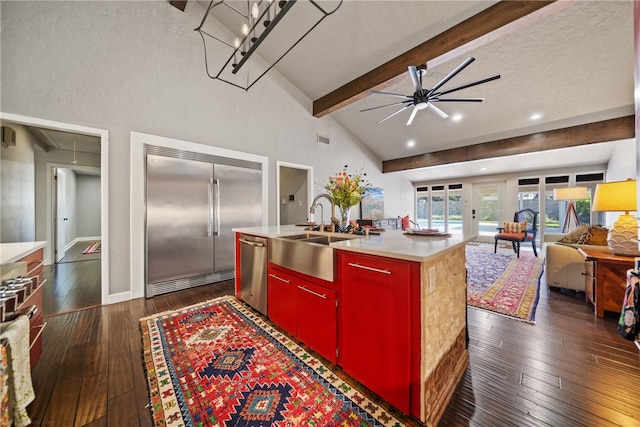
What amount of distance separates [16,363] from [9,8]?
3.74 meters

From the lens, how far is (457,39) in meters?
3.08

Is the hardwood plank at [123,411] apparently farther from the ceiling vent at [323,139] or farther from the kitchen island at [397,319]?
the ceiling vent at [323,139]

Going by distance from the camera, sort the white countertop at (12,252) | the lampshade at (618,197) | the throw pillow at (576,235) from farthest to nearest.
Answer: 1. the throw pillow at (576,235)
2. the lampshade at (618,197)
3. the white countertop at (12,252)

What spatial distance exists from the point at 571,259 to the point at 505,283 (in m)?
0.85

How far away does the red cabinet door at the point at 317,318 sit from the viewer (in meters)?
1.64

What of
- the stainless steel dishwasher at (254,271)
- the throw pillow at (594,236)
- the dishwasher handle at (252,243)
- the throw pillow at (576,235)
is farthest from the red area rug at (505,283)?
the dishwasher handle at (252,243)

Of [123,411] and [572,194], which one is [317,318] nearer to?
[123,411]

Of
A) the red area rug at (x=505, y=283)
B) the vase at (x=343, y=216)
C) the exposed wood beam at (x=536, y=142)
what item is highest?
the exposed wood beam at (x=536, y=142)

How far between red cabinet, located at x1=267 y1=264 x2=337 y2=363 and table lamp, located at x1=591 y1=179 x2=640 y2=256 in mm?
3140

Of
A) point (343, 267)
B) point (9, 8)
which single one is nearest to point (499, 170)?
point (343, 267)

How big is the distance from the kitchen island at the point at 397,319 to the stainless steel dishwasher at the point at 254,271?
71 cm

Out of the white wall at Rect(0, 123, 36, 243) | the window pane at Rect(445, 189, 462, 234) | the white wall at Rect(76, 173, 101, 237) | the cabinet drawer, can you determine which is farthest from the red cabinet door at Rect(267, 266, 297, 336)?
the white wall at Rect(76, 173, 101, 237)

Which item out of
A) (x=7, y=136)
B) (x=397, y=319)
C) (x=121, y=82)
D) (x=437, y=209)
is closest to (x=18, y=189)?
(x=7, y=136)

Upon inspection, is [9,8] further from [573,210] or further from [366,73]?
[573,210]
